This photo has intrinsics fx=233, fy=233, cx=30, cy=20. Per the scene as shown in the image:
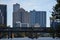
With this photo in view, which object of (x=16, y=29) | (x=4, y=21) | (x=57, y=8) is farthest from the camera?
(x=16, y=29)

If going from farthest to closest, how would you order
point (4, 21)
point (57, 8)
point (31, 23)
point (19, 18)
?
point (19, 18) → point (31, 23) → point (4, 21) → point (57, 8)

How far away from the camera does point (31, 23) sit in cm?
7262

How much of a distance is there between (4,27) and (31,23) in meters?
10.4

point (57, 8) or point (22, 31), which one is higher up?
point (57, 8)

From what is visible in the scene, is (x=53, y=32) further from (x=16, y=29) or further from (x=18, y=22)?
(x=18, y=22)

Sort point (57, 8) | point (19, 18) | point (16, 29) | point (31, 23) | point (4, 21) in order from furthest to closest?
point (19, 18) → point (31, 23) → point (16, 29) → point (4, 21) → point (57, 8)

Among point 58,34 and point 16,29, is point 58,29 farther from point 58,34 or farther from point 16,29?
point 16,29

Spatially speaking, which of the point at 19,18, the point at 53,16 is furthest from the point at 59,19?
the point at 19,18

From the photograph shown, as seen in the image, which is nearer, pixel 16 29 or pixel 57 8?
pixel 57 8

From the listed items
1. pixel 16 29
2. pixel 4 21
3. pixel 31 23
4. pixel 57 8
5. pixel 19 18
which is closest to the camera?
pixel 57 8

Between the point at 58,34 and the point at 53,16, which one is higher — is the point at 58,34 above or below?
below

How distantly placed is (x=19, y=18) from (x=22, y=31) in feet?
46.8

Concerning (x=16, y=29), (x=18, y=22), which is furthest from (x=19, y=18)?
(x=16, y=29)

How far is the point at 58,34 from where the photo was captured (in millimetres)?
10625
